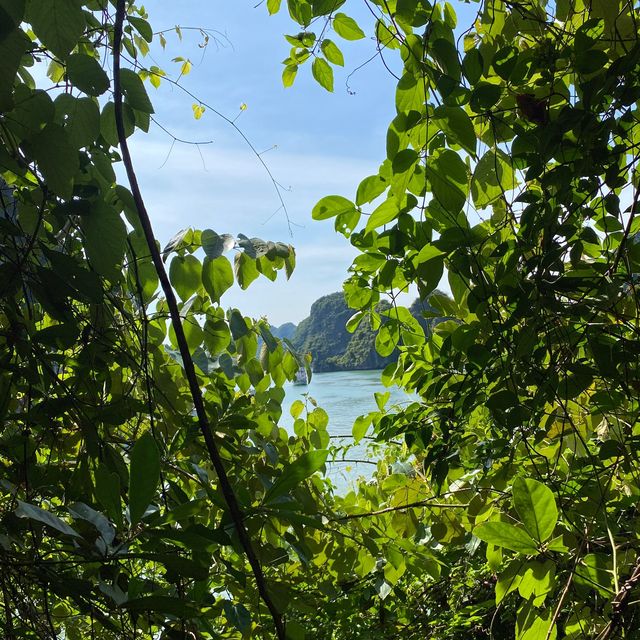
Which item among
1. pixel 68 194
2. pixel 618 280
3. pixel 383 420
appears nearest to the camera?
pixel 68 194

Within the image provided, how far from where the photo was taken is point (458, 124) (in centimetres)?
83

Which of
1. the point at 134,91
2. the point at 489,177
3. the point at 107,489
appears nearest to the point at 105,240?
the point at 134,91

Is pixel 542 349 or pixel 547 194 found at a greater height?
pixel 547 194

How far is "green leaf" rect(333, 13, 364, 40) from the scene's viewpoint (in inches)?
39.5

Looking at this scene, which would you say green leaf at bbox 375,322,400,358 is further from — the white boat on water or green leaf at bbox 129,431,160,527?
green leaf at bbox 129,431,160,527

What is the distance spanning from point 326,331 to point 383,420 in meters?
5.21

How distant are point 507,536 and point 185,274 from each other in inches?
26.4

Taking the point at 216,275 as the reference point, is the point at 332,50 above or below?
above

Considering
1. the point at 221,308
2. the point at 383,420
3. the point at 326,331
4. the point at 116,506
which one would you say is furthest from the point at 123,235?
the point at 326,331

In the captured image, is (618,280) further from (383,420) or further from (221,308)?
(221,308)

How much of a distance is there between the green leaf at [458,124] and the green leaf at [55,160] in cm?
49

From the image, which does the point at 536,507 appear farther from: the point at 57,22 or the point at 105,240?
the point at 57,22

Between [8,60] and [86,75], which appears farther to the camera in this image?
[86,75]

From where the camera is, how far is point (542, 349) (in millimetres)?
927
